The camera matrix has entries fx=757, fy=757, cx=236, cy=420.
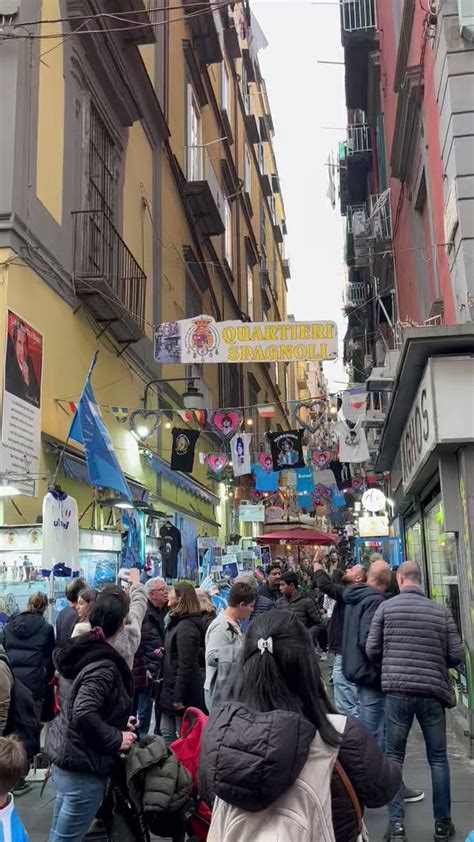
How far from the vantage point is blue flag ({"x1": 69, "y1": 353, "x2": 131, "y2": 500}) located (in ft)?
31.5

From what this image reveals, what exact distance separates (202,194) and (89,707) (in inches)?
748

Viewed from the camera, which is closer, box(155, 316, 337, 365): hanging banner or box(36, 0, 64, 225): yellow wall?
box(36, 0, 64, 225): yellow wall

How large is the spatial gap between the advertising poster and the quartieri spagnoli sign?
3656mm

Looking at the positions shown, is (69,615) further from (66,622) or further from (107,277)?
(107,277)

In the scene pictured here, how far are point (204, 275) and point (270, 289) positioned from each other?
24251 millimetres

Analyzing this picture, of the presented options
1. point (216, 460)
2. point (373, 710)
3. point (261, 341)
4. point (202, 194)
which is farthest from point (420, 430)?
point (202, 194)

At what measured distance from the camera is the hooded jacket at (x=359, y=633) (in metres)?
6.52

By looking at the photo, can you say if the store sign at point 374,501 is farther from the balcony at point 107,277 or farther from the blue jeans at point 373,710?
the blue jeans at point 373,710

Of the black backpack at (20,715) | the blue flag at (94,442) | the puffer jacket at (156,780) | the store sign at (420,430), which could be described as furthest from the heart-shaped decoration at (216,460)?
the puffer jacket at (156,780)

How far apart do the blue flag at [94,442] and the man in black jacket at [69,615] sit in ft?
7.23

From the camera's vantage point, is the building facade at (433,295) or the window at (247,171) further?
the window at (247,171)

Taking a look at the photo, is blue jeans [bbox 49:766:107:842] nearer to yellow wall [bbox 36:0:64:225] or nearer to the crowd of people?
the crowd of people

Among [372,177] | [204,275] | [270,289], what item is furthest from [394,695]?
[270,289]

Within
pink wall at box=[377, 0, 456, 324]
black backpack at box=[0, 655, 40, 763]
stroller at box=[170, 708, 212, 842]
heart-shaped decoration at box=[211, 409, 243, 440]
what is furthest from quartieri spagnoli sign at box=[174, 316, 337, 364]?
stroller at box=[170, 708, 212, 842]
